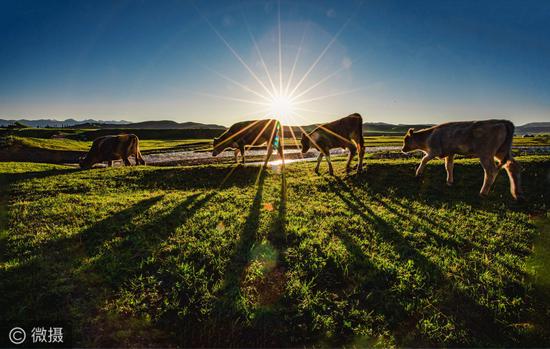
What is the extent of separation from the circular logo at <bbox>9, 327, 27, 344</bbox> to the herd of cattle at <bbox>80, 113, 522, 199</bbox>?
11949 mm

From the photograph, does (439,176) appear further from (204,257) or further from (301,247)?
(204,257)

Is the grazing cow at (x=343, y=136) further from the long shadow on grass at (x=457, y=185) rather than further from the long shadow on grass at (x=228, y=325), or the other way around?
the long shadow on grass at (x=228, y=325)

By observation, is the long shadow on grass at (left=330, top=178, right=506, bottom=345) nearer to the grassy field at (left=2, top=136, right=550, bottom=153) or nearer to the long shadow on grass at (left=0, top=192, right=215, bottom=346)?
the long shadow on grass at (left=0, top=192, right=215, bottom=346)

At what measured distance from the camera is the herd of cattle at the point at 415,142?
8719 millimetres

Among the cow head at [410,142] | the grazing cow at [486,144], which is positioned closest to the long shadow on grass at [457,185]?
the grazing cow at [486,144]

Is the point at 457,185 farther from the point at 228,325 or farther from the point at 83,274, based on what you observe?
the point at 83,274

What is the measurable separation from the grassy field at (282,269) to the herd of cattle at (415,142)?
55.6 inches

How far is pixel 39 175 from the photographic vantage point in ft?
46.3

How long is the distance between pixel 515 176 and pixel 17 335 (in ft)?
42.6

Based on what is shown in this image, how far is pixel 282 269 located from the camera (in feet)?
17.9

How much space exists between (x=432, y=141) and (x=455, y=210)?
125 inches

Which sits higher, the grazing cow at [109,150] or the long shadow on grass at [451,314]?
the grazing cow at [109,150]

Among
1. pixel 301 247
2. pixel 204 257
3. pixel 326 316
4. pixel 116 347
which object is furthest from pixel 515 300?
pixel 116 347

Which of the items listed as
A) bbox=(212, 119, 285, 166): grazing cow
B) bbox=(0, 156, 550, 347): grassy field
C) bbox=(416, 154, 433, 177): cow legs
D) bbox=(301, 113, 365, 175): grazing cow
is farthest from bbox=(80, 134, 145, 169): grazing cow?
bbox=(416, 154, 433, 177): cow legs
